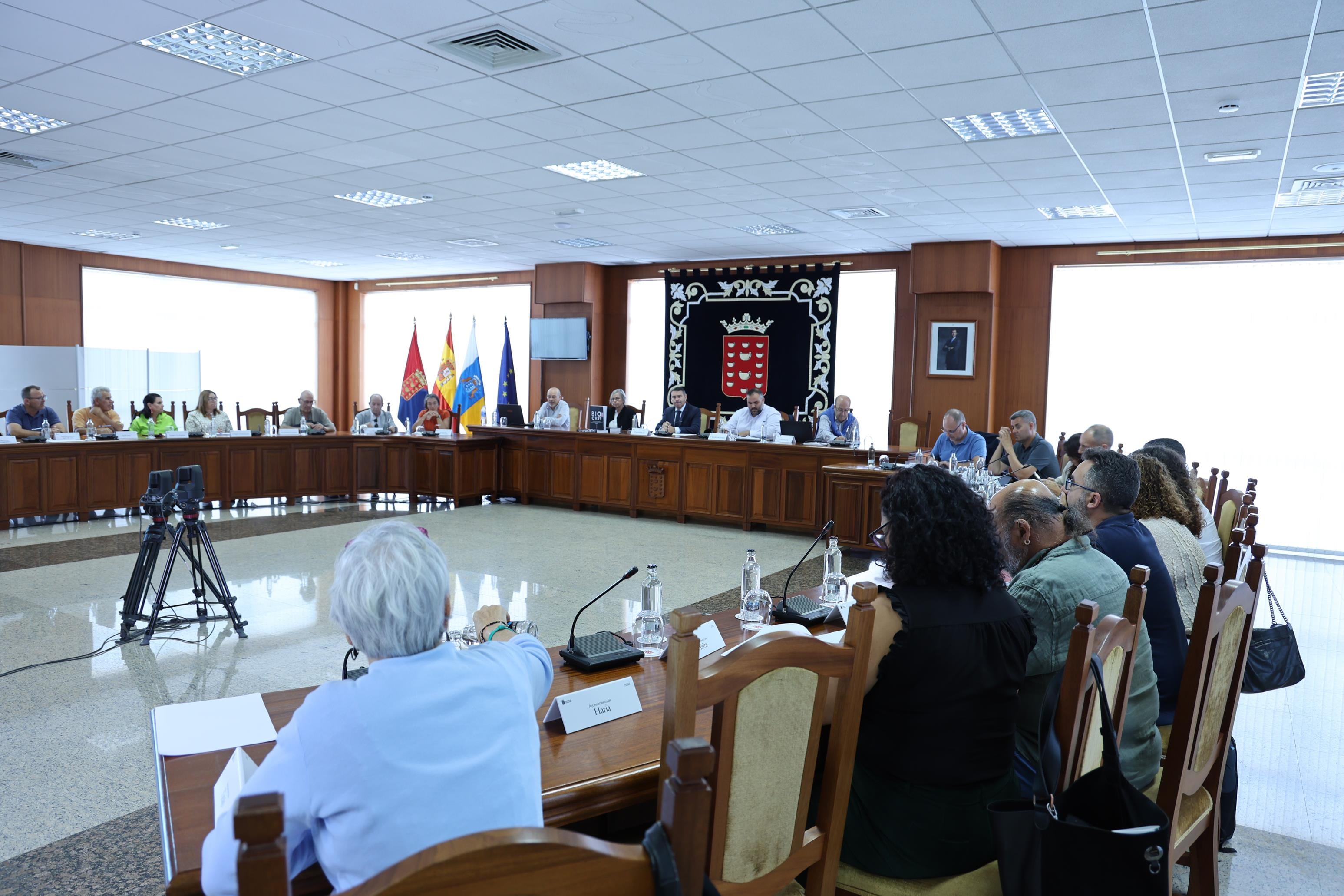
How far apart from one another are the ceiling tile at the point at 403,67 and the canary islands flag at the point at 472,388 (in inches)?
335

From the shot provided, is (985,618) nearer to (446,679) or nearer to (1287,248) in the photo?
(446,679)

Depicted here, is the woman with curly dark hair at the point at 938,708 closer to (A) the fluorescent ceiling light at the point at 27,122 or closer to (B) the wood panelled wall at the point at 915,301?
(A) the fluorescent ceiling light at the point at 27,122

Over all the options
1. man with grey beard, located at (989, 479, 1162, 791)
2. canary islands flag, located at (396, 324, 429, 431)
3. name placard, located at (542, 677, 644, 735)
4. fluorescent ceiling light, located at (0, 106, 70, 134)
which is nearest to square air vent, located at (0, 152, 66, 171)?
fluorescent ceiling light, located at (0, 106, 70, 134)

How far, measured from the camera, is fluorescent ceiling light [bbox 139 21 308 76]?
416cm

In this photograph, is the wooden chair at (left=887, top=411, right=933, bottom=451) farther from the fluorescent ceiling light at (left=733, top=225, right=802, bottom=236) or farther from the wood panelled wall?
the fluorescent ceiling light at (left=733, top=225, right=802, bottom=236)

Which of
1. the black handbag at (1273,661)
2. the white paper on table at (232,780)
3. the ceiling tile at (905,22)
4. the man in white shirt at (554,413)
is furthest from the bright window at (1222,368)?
the white paper on table at (232,780)

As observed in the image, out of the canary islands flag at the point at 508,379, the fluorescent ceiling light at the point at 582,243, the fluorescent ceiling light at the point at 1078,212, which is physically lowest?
the canary islands flag at the point at 508,379

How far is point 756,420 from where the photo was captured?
9.30 m

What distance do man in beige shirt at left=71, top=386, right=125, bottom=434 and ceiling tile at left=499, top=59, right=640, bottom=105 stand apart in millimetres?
6532

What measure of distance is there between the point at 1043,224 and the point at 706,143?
411 cm

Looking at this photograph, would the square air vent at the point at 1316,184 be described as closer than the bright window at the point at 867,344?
Yes

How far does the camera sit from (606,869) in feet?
2.46

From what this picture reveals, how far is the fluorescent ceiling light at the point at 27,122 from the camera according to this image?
5539 mm

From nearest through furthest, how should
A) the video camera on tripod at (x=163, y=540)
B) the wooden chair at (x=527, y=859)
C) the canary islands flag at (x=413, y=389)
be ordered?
the wooden chair at (x=527, y=859), the video camera on tripod at (x=163, y=540), the canary islands flag at (x=413, y=389)
